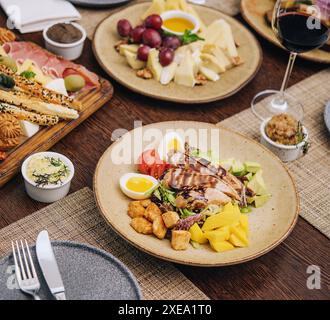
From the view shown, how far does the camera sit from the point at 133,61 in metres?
2.32

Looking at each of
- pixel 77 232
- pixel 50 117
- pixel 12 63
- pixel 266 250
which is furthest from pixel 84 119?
pixel 266 250

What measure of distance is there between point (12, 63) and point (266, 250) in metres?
1.11

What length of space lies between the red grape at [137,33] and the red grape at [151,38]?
19 millimetres

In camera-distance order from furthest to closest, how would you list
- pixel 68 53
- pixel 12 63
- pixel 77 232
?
pixel 68 53, pixel 12 63, pixel 77 232

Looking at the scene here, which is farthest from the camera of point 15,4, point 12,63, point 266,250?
point 15,4

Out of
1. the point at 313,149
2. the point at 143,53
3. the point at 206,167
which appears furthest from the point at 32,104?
the point at 313,149

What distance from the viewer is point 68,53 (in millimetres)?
2348

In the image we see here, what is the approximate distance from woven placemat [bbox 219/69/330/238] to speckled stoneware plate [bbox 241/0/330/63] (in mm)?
71

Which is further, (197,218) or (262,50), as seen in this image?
(262,50)

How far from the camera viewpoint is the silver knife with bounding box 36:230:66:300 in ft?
4.54

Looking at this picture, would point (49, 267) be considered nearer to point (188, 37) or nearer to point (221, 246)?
point (221, 246)

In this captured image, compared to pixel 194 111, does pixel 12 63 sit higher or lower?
higher

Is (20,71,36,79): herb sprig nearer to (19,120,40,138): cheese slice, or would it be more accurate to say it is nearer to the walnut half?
(19,120,40,138): cheese slice
